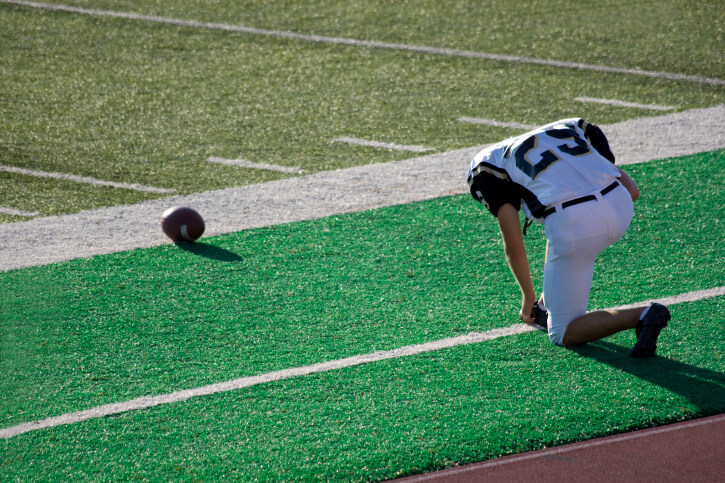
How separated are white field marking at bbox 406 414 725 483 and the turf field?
6 cm

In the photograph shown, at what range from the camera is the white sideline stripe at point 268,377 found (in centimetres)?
470

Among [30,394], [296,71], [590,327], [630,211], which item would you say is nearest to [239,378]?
[30,394]

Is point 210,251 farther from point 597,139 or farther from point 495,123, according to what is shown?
point 495,123

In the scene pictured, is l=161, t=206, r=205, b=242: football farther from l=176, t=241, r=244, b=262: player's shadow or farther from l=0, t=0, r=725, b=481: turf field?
l=0, t=0, r=725, b=481: turf field

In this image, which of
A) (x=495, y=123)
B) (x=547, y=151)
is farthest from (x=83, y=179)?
(x=547, y=151)

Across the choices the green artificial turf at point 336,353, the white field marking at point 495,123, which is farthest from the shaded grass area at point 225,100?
the green artificial turf at point 336,353

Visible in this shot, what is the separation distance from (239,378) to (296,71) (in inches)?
313

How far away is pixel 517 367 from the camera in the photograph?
16.8 ft

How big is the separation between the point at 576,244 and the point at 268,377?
1.76m

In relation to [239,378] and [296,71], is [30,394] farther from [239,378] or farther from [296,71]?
[296,71]

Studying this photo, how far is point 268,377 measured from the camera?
5090 mm

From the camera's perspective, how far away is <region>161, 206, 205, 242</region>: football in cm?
704

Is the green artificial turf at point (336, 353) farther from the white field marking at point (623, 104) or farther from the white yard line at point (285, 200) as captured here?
the white field marking at point (623, 104)

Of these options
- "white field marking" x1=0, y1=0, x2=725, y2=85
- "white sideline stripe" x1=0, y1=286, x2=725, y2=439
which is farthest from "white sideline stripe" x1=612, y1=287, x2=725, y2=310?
"white field marking" x1=0, y1=0, x2=725, y2=85
